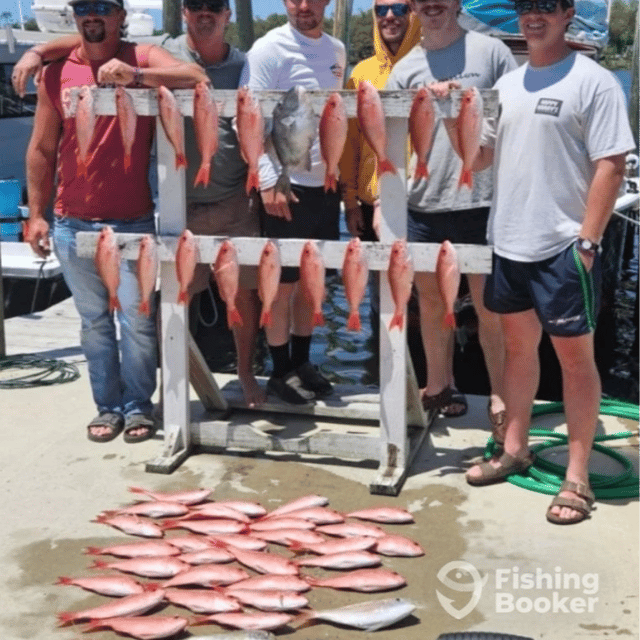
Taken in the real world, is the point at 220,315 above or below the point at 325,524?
below

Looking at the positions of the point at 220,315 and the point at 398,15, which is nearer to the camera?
the point at 398,15

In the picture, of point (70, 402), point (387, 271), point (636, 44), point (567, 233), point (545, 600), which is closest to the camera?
point (545, 600)

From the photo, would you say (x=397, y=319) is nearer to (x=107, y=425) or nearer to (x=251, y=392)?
(x=251, y=392)

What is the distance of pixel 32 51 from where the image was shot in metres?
5.39

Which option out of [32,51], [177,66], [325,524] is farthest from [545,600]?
[32,51]

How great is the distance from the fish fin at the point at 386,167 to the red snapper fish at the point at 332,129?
22 centimetres

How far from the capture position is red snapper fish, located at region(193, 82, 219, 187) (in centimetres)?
467

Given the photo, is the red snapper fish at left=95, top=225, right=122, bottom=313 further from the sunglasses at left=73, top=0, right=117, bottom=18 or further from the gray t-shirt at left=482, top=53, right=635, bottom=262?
the gray t-shirt at left=482, top=53, right=635, bottom=262

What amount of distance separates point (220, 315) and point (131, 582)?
7.14 metres

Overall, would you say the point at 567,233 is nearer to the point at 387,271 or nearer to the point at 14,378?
the point at 387,271

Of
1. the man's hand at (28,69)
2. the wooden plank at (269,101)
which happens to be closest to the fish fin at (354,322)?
the wooden plank at (269,101)

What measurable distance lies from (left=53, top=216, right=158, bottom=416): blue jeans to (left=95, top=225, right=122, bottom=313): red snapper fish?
1.13ft

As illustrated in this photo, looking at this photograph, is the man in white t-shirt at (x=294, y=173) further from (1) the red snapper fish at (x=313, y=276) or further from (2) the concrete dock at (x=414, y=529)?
(2) the concrete dock at (x=414, y=529)

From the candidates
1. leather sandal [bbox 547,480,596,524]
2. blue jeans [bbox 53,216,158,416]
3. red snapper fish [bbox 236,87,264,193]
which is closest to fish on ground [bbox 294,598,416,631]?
leather sandal [bbox 547,480,596,524]
